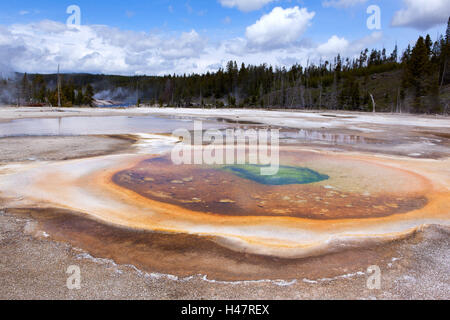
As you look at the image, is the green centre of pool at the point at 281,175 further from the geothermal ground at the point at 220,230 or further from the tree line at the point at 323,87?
the tree line at the point at 323,87

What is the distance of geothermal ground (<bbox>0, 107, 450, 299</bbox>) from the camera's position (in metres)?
3.03

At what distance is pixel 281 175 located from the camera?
7.62 m

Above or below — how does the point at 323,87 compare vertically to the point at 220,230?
above

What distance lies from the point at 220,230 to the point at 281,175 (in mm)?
3576

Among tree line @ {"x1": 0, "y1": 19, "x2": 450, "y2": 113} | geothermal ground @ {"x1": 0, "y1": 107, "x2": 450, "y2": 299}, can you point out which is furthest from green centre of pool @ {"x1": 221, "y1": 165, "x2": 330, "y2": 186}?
tree line @ {"x1": 0, "y1": 19, "x2": 450, "y2": 113}

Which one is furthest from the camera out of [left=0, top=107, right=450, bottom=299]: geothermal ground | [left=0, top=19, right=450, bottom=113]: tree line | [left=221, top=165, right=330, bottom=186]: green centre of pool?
[left=0, top=19, right=450, bottom=113]: tree line

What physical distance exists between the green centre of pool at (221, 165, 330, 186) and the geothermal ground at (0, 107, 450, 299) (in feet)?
0.24

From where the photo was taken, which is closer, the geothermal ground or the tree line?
the geothermal ground

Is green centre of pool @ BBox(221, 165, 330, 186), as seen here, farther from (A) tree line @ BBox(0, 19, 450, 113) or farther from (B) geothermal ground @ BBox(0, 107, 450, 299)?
(A) tree line @ BBox(0, 19, 450, 113)

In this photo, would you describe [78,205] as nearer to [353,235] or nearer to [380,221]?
[353,235]

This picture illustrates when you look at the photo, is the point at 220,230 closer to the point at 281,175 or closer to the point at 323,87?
the point at 281,175

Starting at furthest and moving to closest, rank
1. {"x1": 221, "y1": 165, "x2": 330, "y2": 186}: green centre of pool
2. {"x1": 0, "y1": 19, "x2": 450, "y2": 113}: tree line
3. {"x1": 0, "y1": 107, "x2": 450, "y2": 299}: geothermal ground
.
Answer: {"x1": 0, "y1": 19, "x2": 450, "y2": 113}: tree line, {"x1": 221, "y1": 165, "x2": 330, "y2": 186}: green centre of pool, {"x1": 0, "y1": 107, "x2": 450, "y2": 299}: geothermal ground

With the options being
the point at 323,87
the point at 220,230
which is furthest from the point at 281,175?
the point at 323,87
